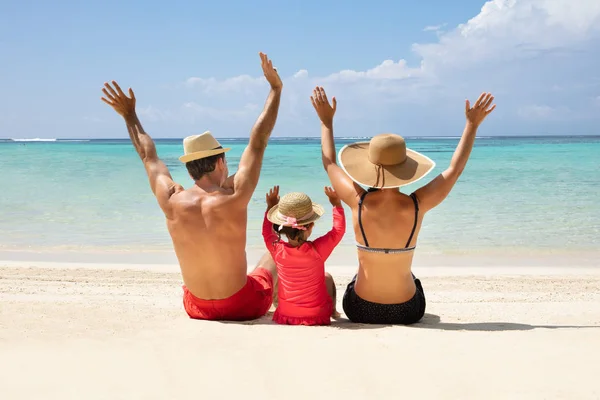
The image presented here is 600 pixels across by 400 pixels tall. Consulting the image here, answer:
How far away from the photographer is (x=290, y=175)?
2364 cm

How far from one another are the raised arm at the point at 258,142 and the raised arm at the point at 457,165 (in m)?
1.07

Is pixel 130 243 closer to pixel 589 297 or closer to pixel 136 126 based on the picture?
pixel 136 126

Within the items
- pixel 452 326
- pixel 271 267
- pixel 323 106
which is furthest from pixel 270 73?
pixel 452 326

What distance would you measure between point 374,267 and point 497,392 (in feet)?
4.80

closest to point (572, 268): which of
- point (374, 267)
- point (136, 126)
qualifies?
point (374, 267)

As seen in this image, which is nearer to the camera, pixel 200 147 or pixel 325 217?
pixel 200 147

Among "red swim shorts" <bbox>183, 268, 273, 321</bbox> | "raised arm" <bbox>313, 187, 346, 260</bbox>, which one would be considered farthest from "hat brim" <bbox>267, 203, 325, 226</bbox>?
"red swim shorts" <bbox>183, 268, 273, 321</bbox>

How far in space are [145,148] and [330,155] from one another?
1.33 meters

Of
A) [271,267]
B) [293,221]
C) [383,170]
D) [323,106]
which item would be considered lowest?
[271,267]

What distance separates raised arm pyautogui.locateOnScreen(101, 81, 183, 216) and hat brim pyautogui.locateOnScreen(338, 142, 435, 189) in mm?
1166

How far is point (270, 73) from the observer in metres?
4.14

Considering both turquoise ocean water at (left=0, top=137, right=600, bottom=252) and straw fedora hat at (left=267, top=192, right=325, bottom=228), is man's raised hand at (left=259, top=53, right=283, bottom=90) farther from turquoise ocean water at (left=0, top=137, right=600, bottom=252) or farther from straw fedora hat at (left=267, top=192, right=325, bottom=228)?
turquoise ocean water at (left=0, top=137, right=600, bottom=252)

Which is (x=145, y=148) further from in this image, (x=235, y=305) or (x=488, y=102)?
(x=488, y=102)

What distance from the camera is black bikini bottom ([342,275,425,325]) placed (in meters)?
4.13
